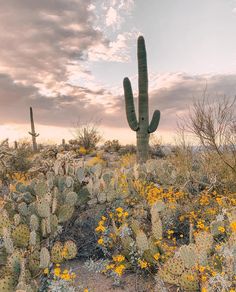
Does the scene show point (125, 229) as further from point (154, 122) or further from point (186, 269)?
point (154, 122)

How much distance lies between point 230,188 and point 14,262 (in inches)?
210

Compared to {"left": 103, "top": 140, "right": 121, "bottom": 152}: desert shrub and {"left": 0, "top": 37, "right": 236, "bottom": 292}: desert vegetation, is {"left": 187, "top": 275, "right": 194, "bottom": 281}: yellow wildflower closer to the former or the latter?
{"left": 0, "top": 37, "right": 236, "bottom": 292}: desert vegetation

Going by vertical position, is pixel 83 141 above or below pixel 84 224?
above

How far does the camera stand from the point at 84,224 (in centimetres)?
539

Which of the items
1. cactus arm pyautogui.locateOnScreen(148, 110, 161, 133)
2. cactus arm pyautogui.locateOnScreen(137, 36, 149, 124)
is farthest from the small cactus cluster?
cactus arm pyautogui.locateOnScreen(148, 110, 161, 133)

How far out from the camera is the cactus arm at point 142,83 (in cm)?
1359

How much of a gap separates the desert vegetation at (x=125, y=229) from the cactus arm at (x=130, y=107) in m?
4.56

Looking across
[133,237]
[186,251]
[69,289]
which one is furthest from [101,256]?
[186,251]

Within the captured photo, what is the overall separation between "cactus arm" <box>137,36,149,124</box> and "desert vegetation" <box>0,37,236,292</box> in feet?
14.7

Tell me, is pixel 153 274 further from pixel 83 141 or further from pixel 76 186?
pixel 83 141

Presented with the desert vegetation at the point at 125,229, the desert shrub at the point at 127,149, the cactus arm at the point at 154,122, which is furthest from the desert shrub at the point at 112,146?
the desert vegetation at the point at 125,229

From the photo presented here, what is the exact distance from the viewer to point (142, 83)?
13586mm

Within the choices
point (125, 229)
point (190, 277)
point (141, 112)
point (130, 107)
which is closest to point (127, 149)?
point (130, 107)

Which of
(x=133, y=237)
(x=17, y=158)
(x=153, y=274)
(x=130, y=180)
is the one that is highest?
(x=17, y=158)
